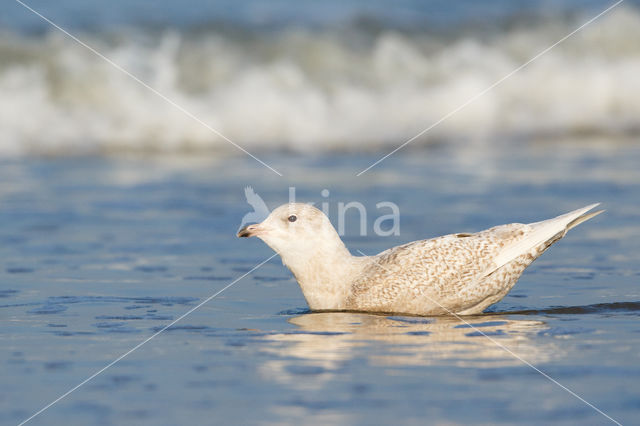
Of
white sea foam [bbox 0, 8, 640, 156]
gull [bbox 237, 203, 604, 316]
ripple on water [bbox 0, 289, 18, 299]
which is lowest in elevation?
ripple on water [bbox 0, 289, 18, 299]

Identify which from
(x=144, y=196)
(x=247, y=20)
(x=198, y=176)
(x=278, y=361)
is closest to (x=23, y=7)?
(x=247, y=20)

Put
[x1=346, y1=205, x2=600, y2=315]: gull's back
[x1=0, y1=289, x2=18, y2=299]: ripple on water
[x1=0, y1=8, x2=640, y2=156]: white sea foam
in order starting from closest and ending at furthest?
1. [x1=346, y1=205, x2=600, y2=315]: gull's back
2. [x1=0, y1=289, x2=18, y2=299]: ripple on water
3. [x1=0, y1=8, x2=640, y2=156]: white sea foam

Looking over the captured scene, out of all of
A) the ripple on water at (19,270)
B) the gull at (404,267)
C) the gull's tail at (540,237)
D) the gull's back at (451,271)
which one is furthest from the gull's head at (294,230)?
the ripple on water at (19,270)

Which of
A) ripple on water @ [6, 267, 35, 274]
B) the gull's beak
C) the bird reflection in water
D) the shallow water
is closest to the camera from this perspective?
the shallow water

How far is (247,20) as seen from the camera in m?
20.8

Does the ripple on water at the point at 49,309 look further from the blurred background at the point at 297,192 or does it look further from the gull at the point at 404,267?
the gull at the point at 404,267

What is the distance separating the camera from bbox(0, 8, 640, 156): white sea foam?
16.6m

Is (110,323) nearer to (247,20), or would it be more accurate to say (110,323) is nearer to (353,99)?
(353,99)

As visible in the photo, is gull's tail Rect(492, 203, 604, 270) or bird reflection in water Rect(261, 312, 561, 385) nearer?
bird reflection in water Rect(261, 312, 561, 385)

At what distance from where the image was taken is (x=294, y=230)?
294 inches

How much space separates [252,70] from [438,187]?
681 cm

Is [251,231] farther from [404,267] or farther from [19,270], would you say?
[19,270]

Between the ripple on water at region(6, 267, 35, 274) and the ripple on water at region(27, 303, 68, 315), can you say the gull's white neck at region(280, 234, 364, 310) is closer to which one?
the ripple on water at region(27, 303, 68, 315)

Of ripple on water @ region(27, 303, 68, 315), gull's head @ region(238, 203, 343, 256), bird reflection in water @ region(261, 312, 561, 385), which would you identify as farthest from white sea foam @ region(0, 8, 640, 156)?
bird reflection in water @ region(261, 312, 561, 385)
